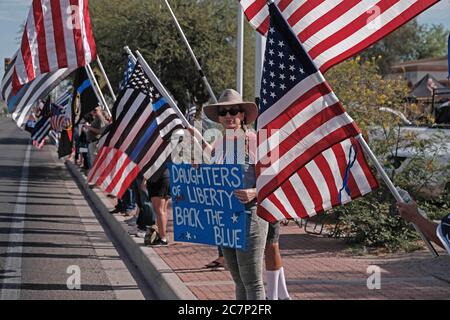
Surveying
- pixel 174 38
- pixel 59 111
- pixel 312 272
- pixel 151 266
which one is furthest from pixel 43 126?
pixel 312 272

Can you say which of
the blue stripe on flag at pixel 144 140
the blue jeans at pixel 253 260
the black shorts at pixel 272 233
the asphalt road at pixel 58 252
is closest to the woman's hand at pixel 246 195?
the blue jeans at pixel 253 260

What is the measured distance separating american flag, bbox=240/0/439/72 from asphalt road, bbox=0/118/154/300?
3280 millimetres

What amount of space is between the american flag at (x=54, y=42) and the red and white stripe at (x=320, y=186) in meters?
4.57

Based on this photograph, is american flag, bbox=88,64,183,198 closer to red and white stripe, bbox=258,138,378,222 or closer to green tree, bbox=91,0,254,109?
red and white stripe, bbox=258,138,378,222

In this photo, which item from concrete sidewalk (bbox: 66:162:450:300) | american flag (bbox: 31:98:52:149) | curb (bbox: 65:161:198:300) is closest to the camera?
concrete sidewalk (bbox: 66:162:450:300)

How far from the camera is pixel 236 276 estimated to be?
5.54m

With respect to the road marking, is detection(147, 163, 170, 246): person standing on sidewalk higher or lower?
higher

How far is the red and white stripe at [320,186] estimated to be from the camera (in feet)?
16.9

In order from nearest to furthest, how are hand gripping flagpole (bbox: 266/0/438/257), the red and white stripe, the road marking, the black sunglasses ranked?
hand gripping flagpole (bbox: 266/0/438/257), the red and white stripe, the black sunglasses, the road marking

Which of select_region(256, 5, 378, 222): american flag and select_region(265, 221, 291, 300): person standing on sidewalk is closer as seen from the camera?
select_region(256, 5, 378, 222): american flag

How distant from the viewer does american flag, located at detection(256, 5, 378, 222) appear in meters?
4.96

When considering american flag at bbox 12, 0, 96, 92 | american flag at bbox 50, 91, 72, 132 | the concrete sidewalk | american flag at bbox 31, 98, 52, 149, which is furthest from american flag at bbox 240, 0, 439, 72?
american flag at bbox 31, 98, 52, 149

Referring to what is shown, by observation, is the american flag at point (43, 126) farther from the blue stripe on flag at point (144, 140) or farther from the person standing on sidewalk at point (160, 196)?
the blue stripe on flag at point (144, 140)
